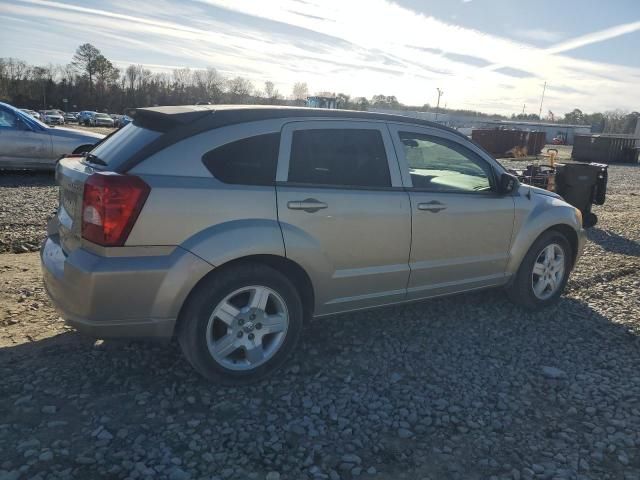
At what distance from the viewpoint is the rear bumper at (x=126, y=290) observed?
300 cm

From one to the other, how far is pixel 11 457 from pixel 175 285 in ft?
3.95

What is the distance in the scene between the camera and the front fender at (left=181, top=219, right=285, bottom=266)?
3.15 meters

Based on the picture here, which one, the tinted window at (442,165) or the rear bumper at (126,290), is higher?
the tinted window at (442,165)

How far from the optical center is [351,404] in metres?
3.31

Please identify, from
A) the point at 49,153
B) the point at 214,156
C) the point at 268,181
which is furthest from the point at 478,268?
the point at 49,153

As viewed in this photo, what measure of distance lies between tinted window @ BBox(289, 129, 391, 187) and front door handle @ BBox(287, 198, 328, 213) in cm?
16

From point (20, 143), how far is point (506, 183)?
32.7 feet

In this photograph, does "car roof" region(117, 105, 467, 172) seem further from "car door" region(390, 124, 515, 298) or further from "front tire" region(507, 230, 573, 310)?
"front tire" region(507, 230, 573, 310)

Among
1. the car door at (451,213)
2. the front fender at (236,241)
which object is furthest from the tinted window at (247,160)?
the car door at (451,213)

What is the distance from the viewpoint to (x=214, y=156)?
3.29m

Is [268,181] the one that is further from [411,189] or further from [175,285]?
[411,189]

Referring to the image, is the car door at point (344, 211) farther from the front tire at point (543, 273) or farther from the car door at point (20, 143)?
the car door at point (20, 143)

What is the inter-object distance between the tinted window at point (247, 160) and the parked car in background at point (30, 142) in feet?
27.2

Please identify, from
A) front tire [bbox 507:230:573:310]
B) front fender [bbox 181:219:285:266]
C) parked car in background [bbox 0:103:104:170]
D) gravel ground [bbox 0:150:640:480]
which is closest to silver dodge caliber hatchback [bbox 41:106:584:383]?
front fender [bbox 181:219:285:266]
